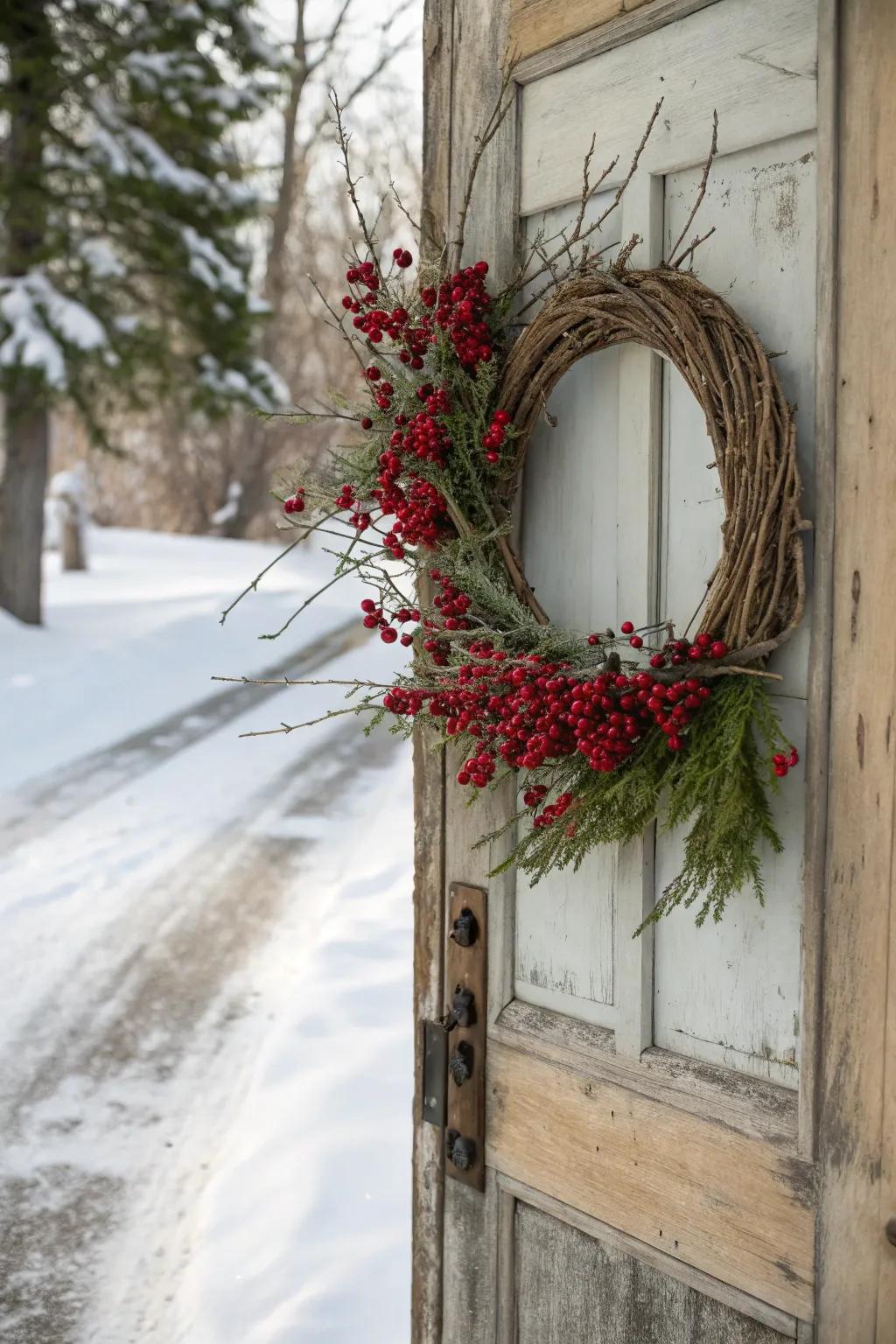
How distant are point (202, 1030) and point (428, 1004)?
2821 mm

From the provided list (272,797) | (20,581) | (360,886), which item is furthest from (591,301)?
(20,581)

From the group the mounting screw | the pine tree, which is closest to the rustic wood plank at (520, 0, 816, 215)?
the mounting screw

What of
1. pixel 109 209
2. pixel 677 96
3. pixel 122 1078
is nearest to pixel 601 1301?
pixel 677 96

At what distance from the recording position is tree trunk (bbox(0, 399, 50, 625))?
11.9 m

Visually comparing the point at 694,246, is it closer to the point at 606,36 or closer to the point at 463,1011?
the point at 606,36

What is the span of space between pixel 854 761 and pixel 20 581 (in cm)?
1175

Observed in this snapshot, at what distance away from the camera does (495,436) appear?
70.2 inches

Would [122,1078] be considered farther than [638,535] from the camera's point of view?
Yes

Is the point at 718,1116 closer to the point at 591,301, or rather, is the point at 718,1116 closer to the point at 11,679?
the point at 591,301

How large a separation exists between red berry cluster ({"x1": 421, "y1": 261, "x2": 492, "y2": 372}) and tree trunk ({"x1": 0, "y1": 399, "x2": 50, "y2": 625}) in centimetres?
1089

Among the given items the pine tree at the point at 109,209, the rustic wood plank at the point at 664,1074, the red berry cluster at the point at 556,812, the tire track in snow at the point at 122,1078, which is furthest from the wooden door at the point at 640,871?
the pine tree at the point at 109,209

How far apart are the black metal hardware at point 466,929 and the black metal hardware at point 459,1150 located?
0.31m

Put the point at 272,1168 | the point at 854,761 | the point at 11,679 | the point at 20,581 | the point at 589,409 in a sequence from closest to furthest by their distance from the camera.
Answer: the point at 854,761
the point at 589,409
the point at 272,1168
the point at 11,679
the point at 20,581

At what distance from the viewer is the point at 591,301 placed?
1.66m
